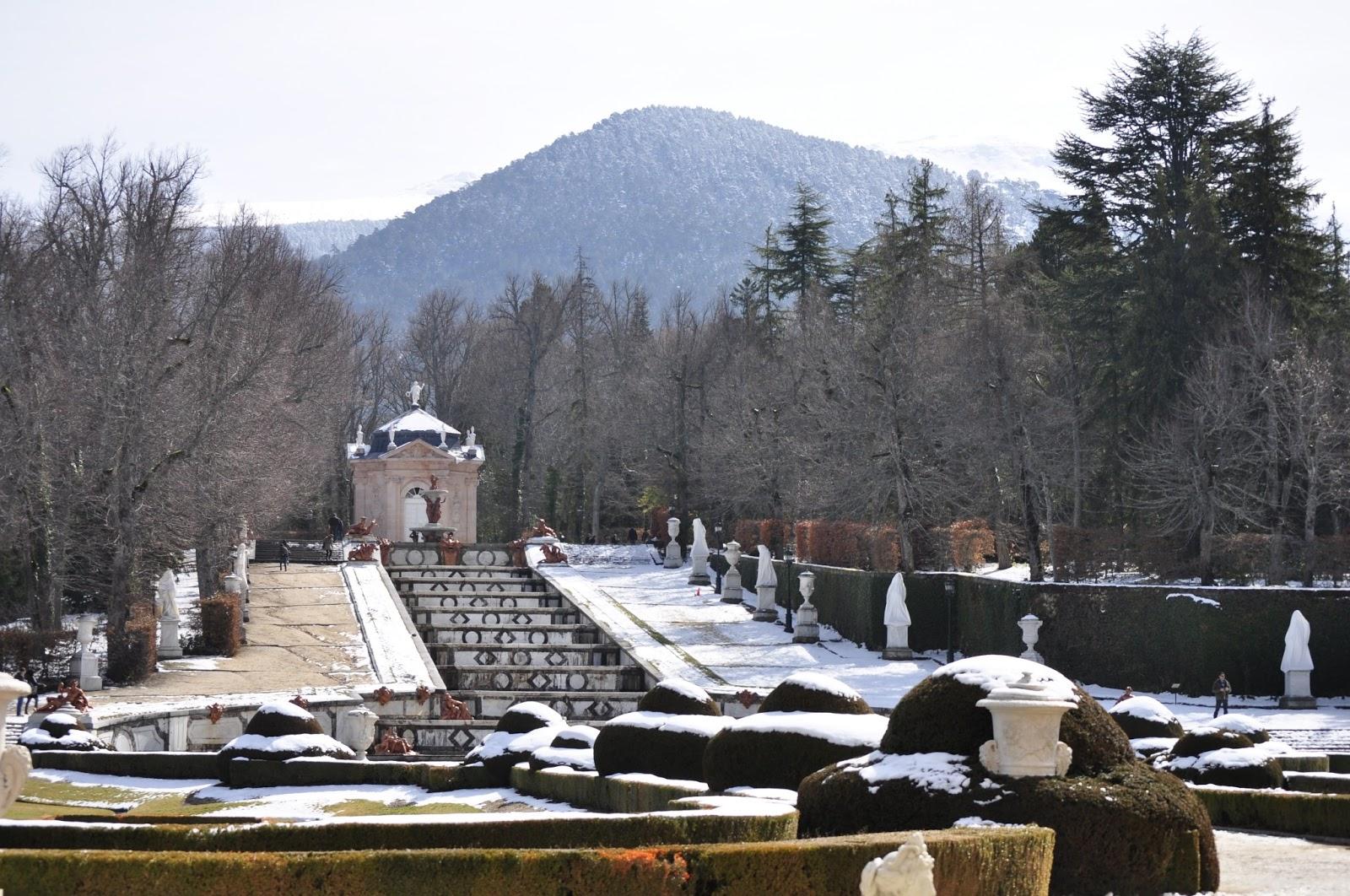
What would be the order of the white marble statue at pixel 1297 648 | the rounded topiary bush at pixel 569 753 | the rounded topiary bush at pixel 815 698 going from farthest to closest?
the white marble statue at pixel 1297 648 < the rounded topiary bush at pixel 569 753 < the rounded topiary bush at pixel 815 698

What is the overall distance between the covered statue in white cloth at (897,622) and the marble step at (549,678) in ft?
18.1

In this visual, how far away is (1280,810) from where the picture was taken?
16.3 m

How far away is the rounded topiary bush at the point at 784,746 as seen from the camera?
15.0m

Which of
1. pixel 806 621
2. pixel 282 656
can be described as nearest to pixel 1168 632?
pixel 806 621

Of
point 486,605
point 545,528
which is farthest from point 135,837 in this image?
point 545,528

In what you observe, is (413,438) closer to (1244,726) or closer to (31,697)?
(31,697)

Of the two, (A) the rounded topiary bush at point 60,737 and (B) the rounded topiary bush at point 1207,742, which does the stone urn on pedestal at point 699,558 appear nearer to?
(A) the rounded topiary bush at point 60,737

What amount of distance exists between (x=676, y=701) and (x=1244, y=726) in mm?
6320

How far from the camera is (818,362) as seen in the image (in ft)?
166

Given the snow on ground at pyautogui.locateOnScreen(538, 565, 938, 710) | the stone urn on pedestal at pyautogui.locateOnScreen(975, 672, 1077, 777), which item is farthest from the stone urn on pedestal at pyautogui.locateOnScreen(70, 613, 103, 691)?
the stone urn on pedestal at pyautogui.locateOnScreen(975, 672, 1077, 777)

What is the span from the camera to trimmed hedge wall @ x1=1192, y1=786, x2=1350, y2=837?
15.9 m

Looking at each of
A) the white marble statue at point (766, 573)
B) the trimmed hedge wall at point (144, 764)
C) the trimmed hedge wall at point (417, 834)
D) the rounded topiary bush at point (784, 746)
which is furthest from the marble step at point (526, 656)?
the trimmed hedge wall at point (417, 834)

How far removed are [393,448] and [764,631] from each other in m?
24.7

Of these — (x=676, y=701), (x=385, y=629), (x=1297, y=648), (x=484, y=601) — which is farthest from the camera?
(x=484, y=601)
